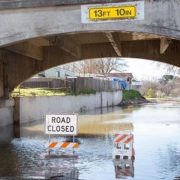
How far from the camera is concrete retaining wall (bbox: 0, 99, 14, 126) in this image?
22.1m

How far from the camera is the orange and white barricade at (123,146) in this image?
1270 cm

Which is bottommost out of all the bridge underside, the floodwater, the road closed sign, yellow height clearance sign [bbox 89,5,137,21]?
the floodwater

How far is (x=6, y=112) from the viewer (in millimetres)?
24422

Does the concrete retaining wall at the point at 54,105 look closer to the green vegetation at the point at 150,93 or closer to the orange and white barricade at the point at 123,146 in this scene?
the orange and white barricade at the point at 123,146

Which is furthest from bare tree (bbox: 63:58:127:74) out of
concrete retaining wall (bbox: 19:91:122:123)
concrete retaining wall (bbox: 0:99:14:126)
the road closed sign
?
the road closed sign

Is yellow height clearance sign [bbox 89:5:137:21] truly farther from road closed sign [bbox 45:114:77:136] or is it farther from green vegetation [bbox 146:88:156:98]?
green vegetation [bbox 146:88:156:98]

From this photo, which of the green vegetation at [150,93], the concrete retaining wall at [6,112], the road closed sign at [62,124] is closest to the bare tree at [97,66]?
the green vegetation at [150,93]

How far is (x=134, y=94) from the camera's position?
66.4 m

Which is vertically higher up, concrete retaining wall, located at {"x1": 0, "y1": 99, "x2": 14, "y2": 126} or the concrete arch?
the concrete arch

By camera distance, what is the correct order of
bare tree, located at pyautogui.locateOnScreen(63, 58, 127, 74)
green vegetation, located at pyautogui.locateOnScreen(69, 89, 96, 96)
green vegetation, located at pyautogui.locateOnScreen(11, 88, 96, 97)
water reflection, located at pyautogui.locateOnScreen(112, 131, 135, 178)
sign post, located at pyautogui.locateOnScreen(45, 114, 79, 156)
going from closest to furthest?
water reflection, located at pyautogui.locateOnScreen(112, 131, 135, 178) → sign post, located at pyautogui.locateOnScreen(45, 114, 79, 156) → green vegetation, located at pyautogui.locateOnScreen(11, 88, 96, 97) → green vegetation, located at pyautogui.locateOnScreen(69, 89, 96, 96) → bare tree, located at pyautogui.locateOnScreen(63, 58, 127, 74)

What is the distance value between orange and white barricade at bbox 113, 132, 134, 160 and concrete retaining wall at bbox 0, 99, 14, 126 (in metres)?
9.98

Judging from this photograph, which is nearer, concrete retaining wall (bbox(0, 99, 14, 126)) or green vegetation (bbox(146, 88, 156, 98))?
concrete retaining wall (bbox(0, 99, 14, 126))

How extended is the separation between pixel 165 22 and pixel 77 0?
2.35 metres

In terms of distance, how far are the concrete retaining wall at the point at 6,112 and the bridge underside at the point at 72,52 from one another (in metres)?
0.54
